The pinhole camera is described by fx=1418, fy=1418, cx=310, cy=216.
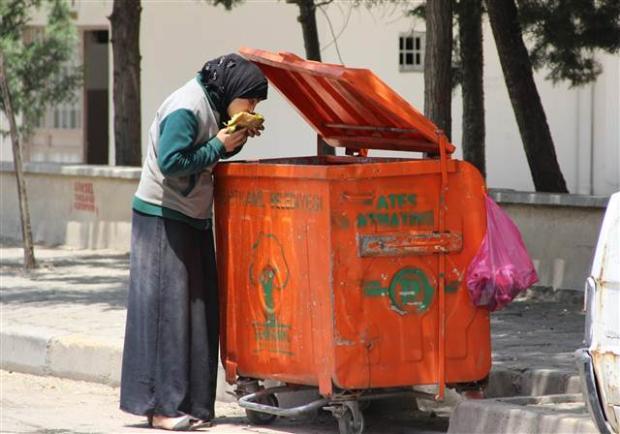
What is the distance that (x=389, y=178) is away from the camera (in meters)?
6.48

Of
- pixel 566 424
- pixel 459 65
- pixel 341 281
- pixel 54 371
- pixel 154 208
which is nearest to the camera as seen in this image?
pixel 566 424

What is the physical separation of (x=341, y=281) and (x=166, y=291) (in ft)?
3.12

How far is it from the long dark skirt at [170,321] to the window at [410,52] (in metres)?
13.7

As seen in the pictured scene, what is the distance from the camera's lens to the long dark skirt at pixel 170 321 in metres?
6.82

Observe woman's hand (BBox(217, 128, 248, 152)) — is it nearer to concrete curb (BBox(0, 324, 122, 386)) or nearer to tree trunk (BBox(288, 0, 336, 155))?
concrete curb (BBox(0, 324, 122, 386))

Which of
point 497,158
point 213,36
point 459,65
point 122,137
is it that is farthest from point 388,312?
point 213,36

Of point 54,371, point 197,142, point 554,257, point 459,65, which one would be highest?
point 459,65

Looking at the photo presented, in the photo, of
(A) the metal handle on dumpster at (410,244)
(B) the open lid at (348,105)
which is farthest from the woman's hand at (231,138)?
(A) the metal handle on dumpster at (410,244)

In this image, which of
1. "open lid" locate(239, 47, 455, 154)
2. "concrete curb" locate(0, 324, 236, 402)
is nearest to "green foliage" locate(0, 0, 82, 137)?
"concrete curb" locate(0, 324, 236, 402)

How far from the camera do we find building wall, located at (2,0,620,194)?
62.0ft

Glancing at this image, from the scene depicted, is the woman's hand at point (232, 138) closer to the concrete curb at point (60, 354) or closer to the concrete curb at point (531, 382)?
the concrete curb at point (531, 382)

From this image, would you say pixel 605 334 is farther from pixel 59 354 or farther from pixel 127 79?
pixel 127 79

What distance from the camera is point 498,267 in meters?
6.47

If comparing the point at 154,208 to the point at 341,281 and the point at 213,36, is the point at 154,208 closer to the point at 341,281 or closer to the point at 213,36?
the point at 341,281
